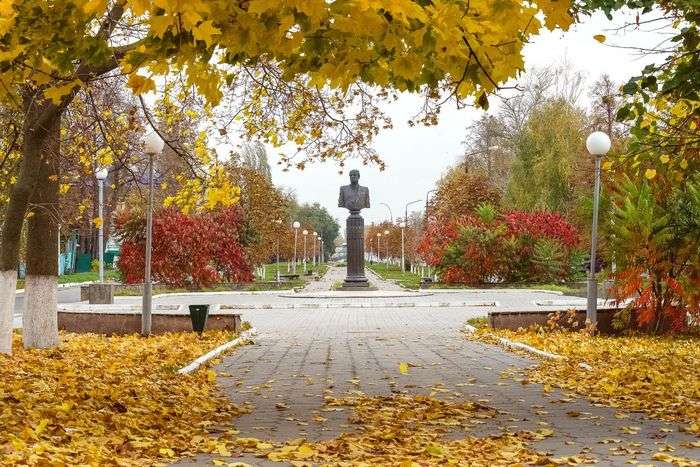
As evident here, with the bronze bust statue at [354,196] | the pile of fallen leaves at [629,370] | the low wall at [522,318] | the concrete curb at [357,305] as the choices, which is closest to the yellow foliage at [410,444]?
the pile of fallen leaves at [629,370]

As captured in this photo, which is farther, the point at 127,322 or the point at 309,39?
the point at 127,322

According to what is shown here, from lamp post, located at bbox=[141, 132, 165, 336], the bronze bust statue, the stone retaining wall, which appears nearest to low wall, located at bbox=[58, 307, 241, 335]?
the stone retaining wall

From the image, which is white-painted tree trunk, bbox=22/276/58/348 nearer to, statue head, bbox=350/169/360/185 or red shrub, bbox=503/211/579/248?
statue head, bbox=350/169/360/185

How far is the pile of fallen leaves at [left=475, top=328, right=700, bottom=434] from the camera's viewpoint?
7927 millimetres

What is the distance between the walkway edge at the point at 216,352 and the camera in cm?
1040

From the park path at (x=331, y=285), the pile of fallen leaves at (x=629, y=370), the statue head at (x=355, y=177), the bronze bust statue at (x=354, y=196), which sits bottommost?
the pile of fallen leaves at (x=629, y=370)

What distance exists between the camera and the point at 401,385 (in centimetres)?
927

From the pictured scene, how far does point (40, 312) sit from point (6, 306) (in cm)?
134

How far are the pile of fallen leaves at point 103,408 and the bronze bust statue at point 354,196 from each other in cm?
2355

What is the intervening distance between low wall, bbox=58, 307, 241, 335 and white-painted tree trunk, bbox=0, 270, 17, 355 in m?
5.48

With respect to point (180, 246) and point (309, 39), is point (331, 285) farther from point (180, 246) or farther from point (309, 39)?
point (309, 39)

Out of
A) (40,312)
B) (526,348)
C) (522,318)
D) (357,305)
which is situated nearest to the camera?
(40,312)

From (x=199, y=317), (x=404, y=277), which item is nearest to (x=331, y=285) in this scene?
(x=404, y=277)

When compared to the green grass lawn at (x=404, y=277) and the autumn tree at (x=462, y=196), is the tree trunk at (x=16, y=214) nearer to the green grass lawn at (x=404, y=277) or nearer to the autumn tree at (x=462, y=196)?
the green grass lawn at (x=404, y=277)
